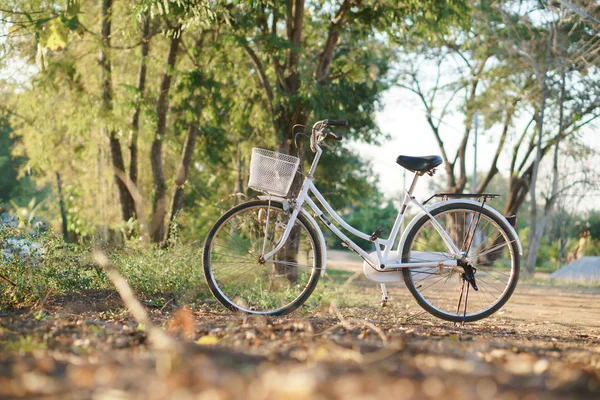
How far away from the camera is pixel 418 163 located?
5.11 m

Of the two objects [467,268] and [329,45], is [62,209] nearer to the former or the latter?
[329,45]

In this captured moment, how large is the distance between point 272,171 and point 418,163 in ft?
3.59

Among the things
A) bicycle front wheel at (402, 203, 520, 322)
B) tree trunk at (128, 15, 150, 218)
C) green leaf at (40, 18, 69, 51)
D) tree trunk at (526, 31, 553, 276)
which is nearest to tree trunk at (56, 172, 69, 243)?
tree trunk at (128, 15, 150, 218)

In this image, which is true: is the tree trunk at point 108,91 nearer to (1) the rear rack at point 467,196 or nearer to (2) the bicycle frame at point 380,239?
(2) the bicycle frame at point 380,239

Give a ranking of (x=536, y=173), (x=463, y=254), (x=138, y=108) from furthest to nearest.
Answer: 1. (x=536, y=173)
2. (x=138, y=108)
3. (x=463, y=254)

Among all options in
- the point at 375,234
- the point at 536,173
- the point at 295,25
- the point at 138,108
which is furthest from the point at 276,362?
the point at 536,173

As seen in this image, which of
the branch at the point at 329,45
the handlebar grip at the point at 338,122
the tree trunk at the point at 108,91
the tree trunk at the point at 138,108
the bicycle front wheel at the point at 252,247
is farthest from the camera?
the tree trunk at the point at 108,91

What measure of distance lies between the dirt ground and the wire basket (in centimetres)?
100

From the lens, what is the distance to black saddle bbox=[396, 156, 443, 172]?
201 inches

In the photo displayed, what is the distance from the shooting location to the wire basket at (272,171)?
5082 mm

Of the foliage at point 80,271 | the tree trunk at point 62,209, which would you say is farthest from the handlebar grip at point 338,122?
the tree trunk at point 62,209

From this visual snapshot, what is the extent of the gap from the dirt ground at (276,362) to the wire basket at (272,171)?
100 centimetres

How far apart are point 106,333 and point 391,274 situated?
2.32m

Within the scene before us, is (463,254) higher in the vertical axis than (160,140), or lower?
lower
